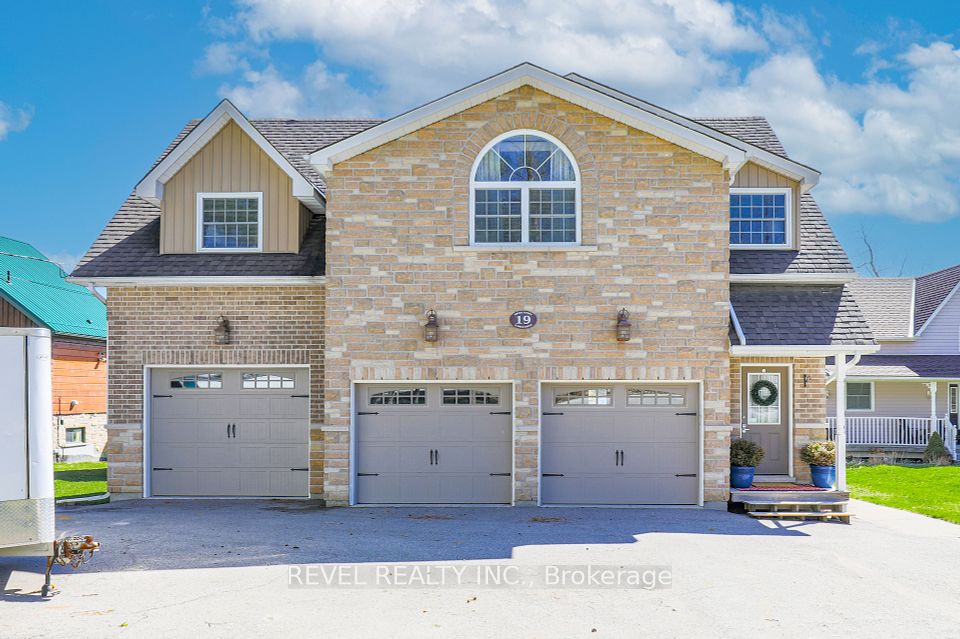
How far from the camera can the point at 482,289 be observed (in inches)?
546

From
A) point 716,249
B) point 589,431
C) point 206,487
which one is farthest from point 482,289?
point 206,487

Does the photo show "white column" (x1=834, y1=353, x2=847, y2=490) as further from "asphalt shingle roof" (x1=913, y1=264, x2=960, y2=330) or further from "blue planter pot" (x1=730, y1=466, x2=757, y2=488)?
"asphalt shingle roof" (x1=913, y1=264, x2=960, y2=330)

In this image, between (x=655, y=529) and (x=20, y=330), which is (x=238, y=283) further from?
(x=655, y=529)

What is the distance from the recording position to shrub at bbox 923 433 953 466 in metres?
24.8

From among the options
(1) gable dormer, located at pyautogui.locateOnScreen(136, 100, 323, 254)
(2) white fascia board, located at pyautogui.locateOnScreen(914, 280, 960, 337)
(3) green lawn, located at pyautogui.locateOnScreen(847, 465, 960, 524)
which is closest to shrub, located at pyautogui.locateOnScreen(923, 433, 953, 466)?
(3) green lawn, located at pyautogui.locateOnScreen(847, 465, 960, 524)

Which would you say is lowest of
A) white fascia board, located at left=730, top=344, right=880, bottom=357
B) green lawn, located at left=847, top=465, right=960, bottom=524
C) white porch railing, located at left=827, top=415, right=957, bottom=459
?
green lawn, located at left=847, top=465, right=960, bottom=524

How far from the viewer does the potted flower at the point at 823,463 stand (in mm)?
14641

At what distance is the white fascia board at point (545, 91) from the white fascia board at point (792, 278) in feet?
7.64

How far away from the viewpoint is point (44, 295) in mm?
26125

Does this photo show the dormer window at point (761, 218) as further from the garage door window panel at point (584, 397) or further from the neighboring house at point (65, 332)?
the neighboring house at point (65, 332)

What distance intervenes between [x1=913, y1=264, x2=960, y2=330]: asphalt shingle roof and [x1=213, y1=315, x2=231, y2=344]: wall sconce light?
23629mm

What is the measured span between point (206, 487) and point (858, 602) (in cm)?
1073

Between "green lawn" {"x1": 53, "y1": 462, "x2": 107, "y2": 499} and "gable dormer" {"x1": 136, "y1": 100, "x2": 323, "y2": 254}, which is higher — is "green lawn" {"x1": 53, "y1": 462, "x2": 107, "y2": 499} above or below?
below

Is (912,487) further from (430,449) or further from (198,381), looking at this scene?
(198,381)
